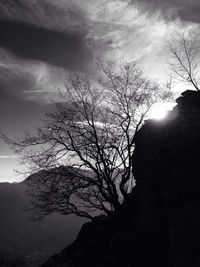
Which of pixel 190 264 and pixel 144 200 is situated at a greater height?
pixel 144 200

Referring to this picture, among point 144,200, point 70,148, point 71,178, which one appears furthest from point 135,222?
point 70,148

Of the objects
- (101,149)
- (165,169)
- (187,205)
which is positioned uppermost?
(101,149)

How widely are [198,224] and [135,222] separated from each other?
4761mm

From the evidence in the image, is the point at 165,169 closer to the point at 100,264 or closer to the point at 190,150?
the point at 190,150

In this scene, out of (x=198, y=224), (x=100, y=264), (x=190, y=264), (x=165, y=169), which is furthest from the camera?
(x=165, y=169)

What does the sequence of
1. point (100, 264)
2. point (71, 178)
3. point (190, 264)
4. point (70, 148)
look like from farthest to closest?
point (70, 148) → point (71, 178) → point (100, 264) → point (190, 264)

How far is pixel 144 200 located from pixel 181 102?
8.26 m

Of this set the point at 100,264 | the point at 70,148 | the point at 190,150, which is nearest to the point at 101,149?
the point at 70,148

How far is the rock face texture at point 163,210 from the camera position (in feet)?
34.1

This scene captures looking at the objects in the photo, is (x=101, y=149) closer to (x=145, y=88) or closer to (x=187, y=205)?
(x=145, y=88)

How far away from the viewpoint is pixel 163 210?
497 inches

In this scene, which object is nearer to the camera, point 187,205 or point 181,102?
point 187,205

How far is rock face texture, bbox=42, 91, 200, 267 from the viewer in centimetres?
1039

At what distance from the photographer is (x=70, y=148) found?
17438 millimetres
